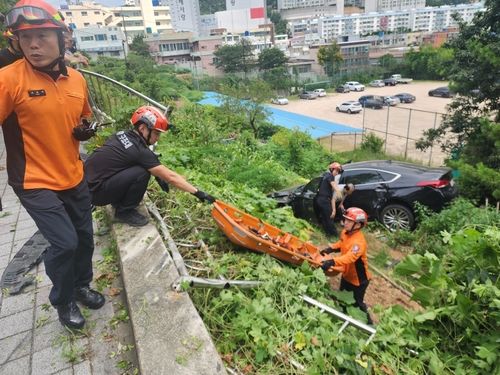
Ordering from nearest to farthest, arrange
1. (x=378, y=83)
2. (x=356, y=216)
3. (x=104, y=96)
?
(x=356, y=216) → (x=104, y=96) → (x=378, y=83)

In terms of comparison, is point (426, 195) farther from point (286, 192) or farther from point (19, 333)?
point (19, 333)

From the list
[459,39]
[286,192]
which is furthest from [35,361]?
[459,39]

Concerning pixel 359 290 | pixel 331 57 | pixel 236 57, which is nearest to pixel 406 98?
pixel 331 57

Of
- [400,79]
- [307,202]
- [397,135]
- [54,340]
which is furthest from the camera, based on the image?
[400,79]

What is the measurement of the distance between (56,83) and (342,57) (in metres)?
60.2

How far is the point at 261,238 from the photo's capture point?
351 cm

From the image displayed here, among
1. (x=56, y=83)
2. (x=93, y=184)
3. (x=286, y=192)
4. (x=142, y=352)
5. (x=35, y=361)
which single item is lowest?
(x=286, y=192)

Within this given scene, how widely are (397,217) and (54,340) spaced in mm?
6214

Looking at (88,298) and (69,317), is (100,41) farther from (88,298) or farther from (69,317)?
(69,317)

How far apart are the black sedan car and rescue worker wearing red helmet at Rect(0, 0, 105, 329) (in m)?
5.21

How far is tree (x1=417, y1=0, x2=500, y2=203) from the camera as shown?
9.85m

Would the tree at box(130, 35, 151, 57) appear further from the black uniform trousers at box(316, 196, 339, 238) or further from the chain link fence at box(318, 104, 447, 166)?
the black uniform trousers at box(316, 196, 339, 238)

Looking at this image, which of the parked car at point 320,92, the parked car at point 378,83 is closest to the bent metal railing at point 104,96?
the parked car at point 320,92

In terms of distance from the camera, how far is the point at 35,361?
236 centimetres
